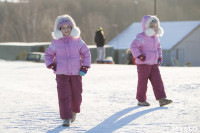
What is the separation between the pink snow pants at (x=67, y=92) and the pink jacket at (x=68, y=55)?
3.2 inches

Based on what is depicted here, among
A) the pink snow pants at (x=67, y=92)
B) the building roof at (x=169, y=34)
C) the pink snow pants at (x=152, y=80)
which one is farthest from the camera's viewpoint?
the building roof at (x=169, y=34)

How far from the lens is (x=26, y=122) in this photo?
526 cm

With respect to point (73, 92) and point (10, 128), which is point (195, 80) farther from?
point (10, 128)

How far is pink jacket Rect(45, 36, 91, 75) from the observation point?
516cm

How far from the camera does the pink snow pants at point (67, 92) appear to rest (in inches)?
202

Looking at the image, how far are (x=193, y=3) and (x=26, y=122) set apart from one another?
221 feet

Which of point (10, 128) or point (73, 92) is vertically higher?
point (73, 92)

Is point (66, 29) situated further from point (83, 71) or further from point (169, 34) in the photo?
point (169, 34)

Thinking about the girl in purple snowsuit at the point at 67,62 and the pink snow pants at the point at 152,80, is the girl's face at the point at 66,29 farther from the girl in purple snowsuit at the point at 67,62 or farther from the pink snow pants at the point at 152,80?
the pink snow pants at the point at 152,80

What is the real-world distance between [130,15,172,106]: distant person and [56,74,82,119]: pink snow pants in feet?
4.36

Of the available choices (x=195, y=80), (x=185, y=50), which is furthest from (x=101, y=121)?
(x=185, y=50)

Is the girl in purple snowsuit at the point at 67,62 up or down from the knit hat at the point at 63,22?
down

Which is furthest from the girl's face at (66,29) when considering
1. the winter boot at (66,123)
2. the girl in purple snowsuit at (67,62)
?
the winter boot at (66,123)

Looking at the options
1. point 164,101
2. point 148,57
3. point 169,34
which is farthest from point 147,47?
point 169,34
